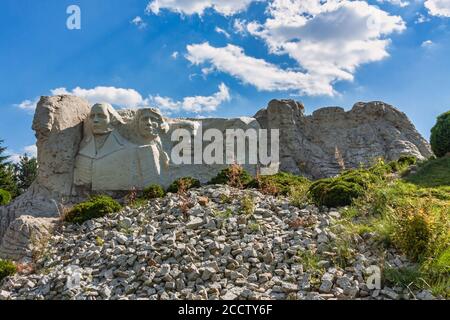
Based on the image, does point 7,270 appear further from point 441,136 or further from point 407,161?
point 441,136

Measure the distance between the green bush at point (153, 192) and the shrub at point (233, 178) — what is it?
1197mm

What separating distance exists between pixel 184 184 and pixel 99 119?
2.51 meters

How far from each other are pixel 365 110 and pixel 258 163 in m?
4.42

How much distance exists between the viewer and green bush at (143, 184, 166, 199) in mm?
9773

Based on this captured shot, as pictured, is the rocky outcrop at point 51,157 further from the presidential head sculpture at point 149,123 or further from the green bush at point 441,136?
the green bush at point 441,136

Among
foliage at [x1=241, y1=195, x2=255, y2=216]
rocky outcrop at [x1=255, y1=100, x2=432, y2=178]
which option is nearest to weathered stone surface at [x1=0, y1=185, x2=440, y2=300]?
foliage at [x1=241, y1=195, x2=255, y2=216]

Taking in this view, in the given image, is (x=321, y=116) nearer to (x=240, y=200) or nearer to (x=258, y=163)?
(x=258, y=163)

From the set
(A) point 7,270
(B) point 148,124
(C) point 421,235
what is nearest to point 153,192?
(B) point 148,124

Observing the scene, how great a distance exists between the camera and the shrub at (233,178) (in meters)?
9.76

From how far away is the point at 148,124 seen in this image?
10.9m

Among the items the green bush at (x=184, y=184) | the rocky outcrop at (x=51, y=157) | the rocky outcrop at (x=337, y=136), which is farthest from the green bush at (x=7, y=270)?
the rocky outcrop at (x=337, y=136)

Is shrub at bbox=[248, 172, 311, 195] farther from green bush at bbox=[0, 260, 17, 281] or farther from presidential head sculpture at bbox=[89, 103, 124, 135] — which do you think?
green bush at bbox=[0, 260, 17, 281]

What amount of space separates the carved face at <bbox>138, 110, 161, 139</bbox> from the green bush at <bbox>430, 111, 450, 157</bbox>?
7.56m
